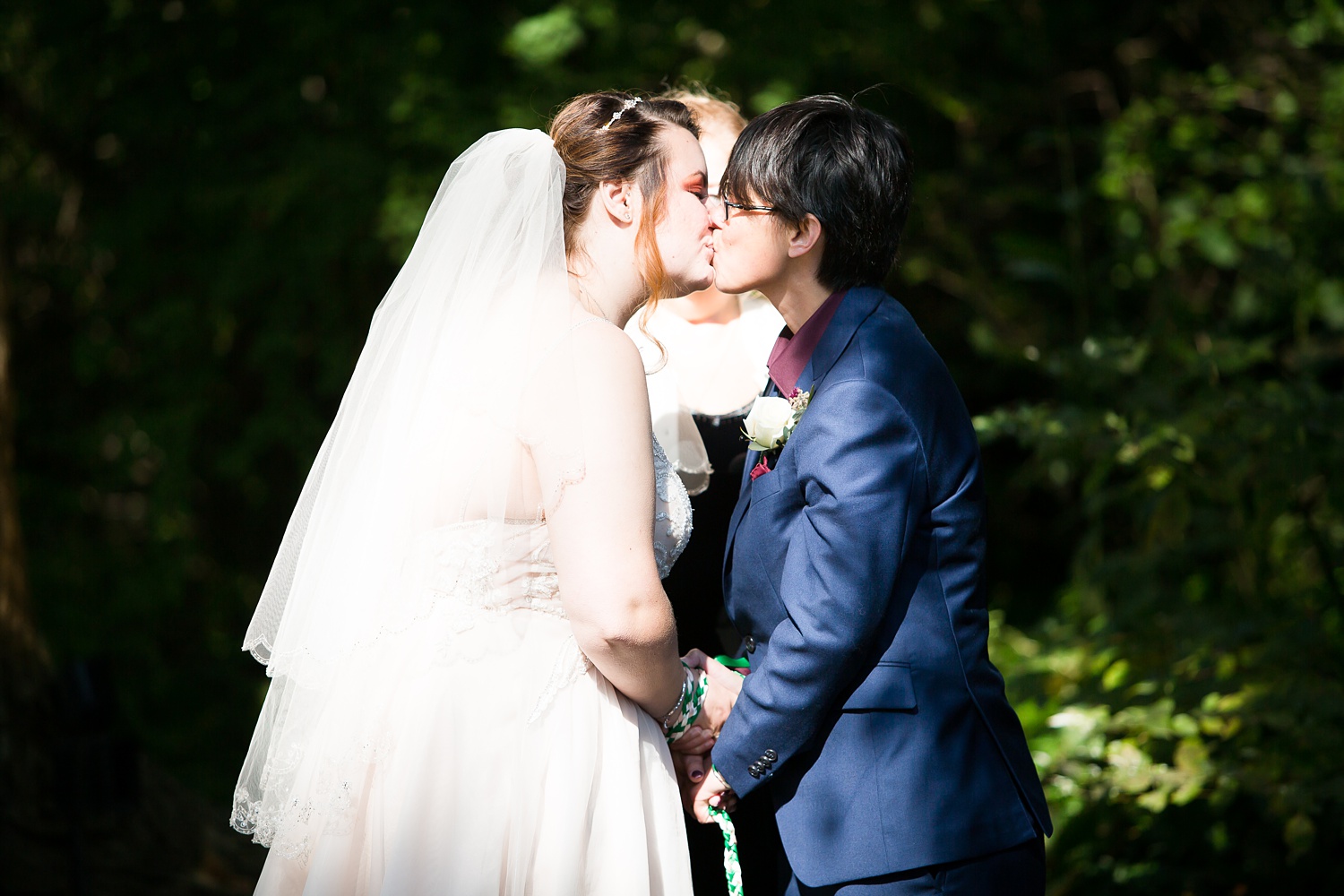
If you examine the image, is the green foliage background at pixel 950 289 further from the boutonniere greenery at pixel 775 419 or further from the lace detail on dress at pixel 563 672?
the lace detail on dress at pixel 563 672

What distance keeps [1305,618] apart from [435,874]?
2509mm

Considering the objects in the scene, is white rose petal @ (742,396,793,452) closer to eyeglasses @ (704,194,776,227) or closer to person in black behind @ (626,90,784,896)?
eyeglasses @ (704,194,776,227)

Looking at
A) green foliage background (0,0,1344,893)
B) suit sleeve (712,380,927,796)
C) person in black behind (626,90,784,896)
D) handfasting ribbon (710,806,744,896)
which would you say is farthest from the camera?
green foliage background (0,0,1344,893)

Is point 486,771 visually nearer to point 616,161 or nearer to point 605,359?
point 605,359

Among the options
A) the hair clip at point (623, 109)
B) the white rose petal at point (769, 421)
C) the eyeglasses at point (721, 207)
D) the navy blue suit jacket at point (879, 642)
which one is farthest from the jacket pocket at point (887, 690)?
the hair clip at point (623, 109)

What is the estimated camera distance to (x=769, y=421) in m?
1.88

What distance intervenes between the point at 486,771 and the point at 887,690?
2.36 ft

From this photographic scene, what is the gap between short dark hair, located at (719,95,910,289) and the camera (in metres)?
1.83

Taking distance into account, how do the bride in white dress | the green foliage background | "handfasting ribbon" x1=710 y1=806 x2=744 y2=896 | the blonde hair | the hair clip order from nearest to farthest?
1. the bride in white dress
2. "handfasting ribbon" x1=710 y1=806 x2=744 y2=896
3. the hair clip
4. the blonde hair
5. the green foliage background

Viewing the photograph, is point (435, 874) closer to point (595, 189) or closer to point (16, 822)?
point (595, 189)

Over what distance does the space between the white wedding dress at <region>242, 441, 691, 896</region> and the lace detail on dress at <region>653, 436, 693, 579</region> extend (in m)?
0.22

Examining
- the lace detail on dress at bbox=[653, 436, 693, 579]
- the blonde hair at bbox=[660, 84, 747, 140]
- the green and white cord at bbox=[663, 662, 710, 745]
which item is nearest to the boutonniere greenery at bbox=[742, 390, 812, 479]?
the lace detail on dress at bbox=[653, 436, 693, 579]

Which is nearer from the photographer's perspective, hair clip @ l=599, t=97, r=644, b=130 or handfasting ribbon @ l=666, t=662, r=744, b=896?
handfasting ribbon @ l=666, t=662, r=744, b=896

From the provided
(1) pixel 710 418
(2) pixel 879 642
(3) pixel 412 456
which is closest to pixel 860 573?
(2) pixel 879 642
